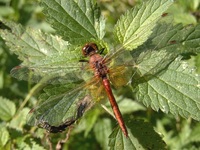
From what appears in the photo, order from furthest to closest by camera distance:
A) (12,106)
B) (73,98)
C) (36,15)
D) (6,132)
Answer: (36,15), (12,106), (6,132), (73,98)

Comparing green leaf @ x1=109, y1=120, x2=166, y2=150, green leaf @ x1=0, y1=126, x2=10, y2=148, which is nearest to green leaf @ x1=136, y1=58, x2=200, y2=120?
green leaf @ x1=109, y1=120, x2=166, y2=150

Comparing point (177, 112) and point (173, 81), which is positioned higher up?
point (173, 81)

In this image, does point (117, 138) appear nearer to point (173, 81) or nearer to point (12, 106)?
point (173, 81)

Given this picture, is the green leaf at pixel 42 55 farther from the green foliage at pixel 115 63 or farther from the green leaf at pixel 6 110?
the green leaf at pixel 6 110

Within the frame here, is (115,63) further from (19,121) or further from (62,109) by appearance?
(19,121)

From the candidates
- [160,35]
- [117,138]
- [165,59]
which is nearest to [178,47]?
[160,35]

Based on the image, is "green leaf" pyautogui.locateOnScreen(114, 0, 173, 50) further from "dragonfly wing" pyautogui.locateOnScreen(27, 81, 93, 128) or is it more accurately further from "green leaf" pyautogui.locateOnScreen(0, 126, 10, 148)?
"green leaf" pyautogui.locateOnScreen(0, 126, 10, 148)
